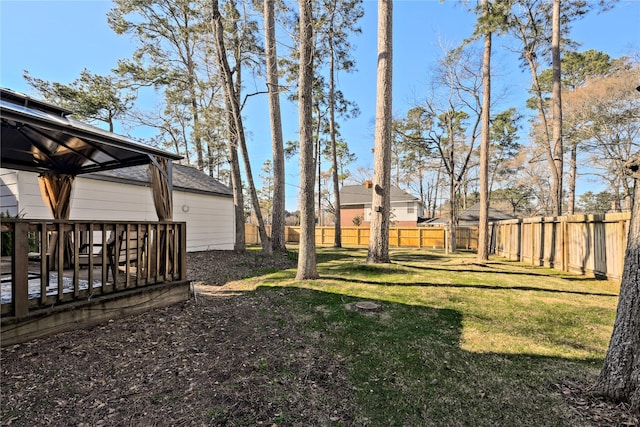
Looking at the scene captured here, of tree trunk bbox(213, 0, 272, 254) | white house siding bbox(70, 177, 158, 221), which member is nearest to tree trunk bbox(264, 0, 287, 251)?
tree trunk bbox(213, 0, 272, 254)

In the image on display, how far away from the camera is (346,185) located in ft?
103

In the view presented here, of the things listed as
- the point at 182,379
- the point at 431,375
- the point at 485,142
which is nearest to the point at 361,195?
the point at 485,142

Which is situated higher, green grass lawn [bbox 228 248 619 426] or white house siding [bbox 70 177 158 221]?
white house siding [bbox 70 177 158 221]

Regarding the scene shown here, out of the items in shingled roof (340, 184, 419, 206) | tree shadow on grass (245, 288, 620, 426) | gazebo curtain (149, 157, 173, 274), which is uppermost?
shingled roof (340, 184, 419, 206)

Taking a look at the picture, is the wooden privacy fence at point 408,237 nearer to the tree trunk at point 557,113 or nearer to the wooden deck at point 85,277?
the tree trunk at point 557,113

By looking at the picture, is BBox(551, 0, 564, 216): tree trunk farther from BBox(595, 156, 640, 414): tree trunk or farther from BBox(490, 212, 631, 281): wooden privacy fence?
BBox(595, 156, 640, 414): tree trunk

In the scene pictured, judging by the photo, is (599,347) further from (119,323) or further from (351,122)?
(351,122)

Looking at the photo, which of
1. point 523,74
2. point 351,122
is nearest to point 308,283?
point 351,122

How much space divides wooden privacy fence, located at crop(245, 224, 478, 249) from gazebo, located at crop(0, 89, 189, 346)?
1365 centimetres

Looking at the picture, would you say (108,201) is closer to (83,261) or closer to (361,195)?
(83,261)

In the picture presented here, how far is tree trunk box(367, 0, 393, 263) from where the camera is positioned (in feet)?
22.1

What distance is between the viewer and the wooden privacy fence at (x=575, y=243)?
6.00m

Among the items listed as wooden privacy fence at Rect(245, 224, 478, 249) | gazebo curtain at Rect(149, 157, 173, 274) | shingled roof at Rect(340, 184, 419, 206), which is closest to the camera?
gazebo curtain at Rect(149, 157, 173, 274)

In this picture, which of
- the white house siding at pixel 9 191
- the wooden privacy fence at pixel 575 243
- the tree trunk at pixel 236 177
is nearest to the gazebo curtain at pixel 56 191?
the white house siding at pixel 9 191
